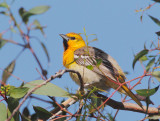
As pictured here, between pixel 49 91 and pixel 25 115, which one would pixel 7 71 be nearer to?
pixel 49 91

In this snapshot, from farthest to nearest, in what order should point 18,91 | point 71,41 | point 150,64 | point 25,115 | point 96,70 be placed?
1. point 71,41
2. point 96,70
3. point 25,115
4. point 150,64
5. point 18,91

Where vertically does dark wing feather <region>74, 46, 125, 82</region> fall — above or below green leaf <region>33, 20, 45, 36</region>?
below

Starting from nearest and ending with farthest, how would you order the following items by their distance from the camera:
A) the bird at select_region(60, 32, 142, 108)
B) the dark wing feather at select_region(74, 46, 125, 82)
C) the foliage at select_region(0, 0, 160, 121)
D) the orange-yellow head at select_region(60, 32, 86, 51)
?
the foliage at select_region(0, 0, 160, 121) < the bird at select_region(60, 32, 142, 108) < the dark wing feather at select_region(74, 46, 125, 82) < the orange-yellow head at select_region(60, 32, 86, 51)

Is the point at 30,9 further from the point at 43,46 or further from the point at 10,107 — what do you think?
the point at 10,107

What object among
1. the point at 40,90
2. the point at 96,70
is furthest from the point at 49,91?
the point at 96,70

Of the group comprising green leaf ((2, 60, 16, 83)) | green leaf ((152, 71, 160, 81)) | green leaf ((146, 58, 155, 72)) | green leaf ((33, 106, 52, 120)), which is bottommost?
green leaf ((33, 106, 52, 120))

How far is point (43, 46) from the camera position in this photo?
1.87 meters

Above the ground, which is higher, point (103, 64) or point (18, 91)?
point (18, 91)

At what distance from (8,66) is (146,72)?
1.04 m

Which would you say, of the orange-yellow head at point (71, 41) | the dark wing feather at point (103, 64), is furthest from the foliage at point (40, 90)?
the orange-yellow head at point (71, 41)

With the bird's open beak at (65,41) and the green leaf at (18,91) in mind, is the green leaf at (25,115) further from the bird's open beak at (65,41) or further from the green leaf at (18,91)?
the bird's open beak at (65,41)

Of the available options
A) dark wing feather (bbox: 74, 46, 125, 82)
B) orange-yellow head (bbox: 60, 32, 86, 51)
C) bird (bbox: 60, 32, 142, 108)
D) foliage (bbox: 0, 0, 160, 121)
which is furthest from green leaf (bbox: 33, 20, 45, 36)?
orange-yellow head (bbox: 60, 32, 86, 51)

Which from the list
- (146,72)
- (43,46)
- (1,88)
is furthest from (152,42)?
(1,88)

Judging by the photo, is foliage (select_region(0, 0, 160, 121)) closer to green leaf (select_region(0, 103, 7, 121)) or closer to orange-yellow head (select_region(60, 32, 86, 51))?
green leaf (select_region(0, 103, 7, 121))
